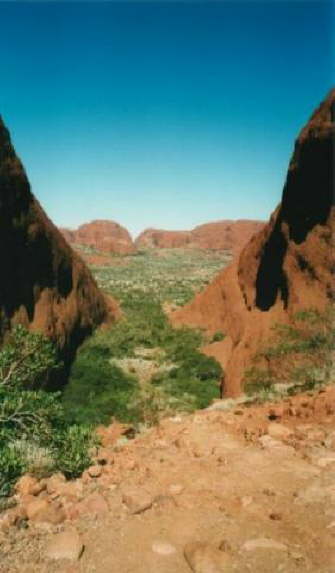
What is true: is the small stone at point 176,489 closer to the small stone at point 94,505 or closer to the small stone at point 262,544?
the small stone at point 94,505

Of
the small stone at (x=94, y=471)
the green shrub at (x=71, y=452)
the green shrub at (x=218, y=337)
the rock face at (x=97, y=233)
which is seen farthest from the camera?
the rock face at (x=97, y=233)

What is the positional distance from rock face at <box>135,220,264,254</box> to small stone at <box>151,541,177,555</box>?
112m

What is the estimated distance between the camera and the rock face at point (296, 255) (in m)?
17.4

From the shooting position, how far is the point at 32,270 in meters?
17.4

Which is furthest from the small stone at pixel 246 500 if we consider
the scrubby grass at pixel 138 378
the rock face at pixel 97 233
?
the rock face at pixel 97 233

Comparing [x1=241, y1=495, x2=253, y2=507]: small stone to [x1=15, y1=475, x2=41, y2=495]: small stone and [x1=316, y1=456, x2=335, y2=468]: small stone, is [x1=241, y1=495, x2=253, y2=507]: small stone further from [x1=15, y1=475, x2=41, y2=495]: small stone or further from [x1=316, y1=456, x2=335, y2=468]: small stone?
[x1=15, y1=475, x2=41, y2=495]: small stone

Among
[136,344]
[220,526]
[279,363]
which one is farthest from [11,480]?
[136,344]

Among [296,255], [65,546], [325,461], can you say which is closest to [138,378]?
[296,255]

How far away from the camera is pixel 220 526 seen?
4867mm

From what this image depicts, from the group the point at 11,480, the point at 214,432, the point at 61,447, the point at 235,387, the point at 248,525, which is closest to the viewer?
the point at 248,525

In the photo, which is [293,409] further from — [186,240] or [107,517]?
[186,240]

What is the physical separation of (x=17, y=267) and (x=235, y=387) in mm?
8919

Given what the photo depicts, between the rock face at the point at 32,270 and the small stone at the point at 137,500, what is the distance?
963 cm

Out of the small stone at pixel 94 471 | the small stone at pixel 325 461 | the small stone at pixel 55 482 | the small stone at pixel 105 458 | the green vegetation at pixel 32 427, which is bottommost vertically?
the small stone at pixel 105 458
